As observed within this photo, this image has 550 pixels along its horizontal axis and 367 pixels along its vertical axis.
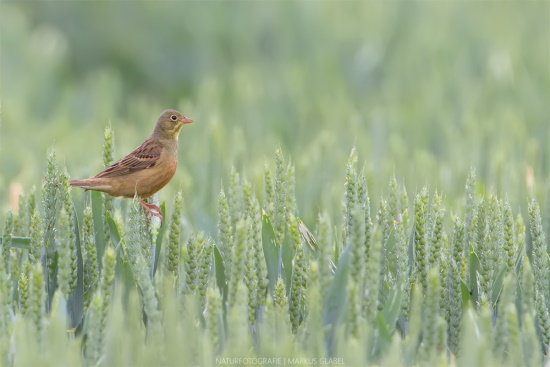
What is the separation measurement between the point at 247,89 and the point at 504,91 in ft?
6.06

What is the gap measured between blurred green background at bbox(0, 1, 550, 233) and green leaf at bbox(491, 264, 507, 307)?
44.1 inches

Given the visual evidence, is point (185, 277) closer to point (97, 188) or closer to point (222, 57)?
point (97, 188)

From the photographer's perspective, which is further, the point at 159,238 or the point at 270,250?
the point at 159,238

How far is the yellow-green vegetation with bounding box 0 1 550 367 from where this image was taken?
243cm

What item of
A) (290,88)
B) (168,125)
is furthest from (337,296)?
(290,88)

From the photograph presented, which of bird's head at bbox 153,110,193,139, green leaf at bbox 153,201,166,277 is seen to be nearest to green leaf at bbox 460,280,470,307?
green leaf at bbox 153,201,166,277

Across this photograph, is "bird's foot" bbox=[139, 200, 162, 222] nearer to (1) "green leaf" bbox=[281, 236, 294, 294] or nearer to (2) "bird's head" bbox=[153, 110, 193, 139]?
(1) "green leaf" bbox=[281, 236, 294, 294]

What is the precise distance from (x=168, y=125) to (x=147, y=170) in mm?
497

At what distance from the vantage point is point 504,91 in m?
7.41

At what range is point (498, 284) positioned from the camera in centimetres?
296

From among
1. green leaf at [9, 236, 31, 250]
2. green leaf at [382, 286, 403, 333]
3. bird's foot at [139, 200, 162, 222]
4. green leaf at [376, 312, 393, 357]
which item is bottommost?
green leaf at [376, 312, 393, 357]

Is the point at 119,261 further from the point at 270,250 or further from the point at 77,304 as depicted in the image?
the point at 270,250

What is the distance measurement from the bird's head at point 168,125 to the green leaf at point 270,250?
4.66 ft

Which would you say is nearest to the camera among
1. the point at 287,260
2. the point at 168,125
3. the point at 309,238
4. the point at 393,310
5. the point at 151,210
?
the point at 393,310
